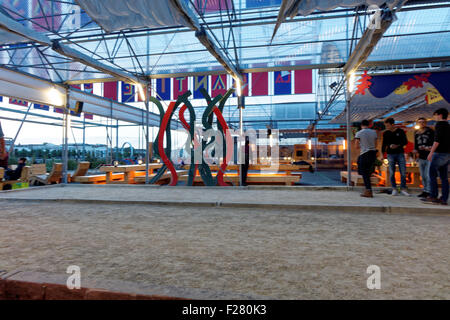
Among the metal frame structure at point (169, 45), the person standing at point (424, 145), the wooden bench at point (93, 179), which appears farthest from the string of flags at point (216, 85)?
the person standing at point (424, 145)

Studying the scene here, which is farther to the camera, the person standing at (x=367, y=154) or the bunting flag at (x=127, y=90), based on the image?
the bunting flag at (x=127, y=90)

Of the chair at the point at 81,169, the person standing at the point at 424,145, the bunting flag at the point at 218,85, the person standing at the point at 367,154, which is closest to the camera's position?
the person standing at the point at 424,145

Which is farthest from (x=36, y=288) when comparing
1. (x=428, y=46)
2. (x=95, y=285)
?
(x=428, y=46)

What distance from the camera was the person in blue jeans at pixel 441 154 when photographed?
4312mm

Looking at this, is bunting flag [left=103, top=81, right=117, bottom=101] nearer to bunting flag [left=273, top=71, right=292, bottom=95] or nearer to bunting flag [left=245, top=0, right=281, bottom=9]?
bunting flag [left=273, top=71, right=292, bottom=95]

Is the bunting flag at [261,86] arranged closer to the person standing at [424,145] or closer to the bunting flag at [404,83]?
the bunting flag at [404,83]

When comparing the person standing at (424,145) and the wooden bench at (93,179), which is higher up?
the person standing at (424,145)

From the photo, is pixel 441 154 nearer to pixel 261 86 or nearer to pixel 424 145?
pixel 424 145

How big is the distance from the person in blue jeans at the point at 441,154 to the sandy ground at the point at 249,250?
96 centimetres

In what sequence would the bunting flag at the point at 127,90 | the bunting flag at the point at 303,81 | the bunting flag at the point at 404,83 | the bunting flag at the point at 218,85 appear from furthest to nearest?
the bunting flag at the point at 127,90
the bunting flag at the point at 218,85
the bunting flag at the point at 303,81
the bunting flag at the point at 404,83

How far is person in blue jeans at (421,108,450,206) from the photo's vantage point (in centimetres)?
431

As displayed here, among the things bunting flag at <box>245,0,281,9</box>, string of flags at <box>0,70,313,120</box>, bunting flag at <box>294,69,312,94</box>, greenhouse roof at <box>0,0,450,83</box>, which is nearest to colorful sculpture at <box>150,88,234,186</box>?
greenhouse roof at <box>0,0,450,83</box>

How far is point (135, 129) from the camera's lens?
20.7 meters

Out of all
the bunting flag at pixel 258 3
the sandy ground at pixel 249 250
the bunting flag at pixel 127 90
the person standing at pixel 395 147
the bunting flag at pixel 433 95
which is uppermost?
the bunting flag at pixel 258 3
